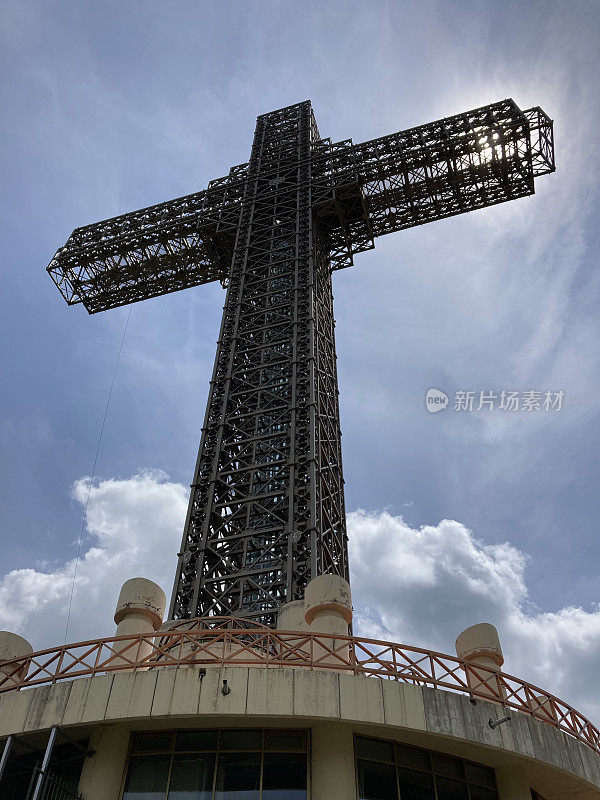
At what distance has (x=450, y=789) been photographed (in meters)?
16.0

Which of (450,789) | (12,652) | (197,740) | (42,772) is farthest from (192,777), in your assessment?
(12,652)

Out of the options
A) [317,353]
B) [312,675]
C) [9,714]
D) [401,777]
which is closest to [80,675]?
[9,714]

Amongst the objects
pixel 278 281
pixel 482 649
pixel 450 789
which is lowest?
pixel 450 789

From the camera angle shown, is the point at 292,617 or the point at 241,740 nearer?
the point at 241,740

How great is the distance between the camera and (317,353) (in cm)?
3147

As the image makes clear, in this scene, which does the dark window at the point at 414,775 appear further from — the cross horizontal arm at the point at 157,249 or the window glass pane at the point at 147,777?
the cross horizontal arm at the point at 157,249

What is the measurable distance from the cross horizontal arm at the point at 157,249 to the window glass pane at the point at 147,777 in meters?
26.9

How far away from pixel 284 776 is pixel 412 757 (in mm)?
2657

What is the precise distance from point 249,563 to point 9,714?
35.2 feet

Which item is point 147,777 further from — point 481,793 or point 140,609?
point 481,793

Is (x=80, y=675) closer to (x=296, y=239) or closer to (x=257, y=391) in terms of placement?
(x=257, y=391)

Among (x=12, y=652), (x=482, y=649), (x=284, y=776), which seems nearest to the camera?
(x=284, y=776)

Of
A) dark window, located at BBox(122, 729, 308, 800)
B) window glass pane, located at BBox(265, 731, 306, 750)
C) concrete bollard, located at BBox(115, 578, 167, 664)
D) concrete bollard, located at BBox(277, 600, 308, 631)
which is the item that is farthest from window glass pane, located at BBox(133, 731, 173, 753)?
concrete bollard, located at BBox(277, 600, 308, 631)

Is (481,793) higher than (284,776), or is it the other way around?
(481,793)
